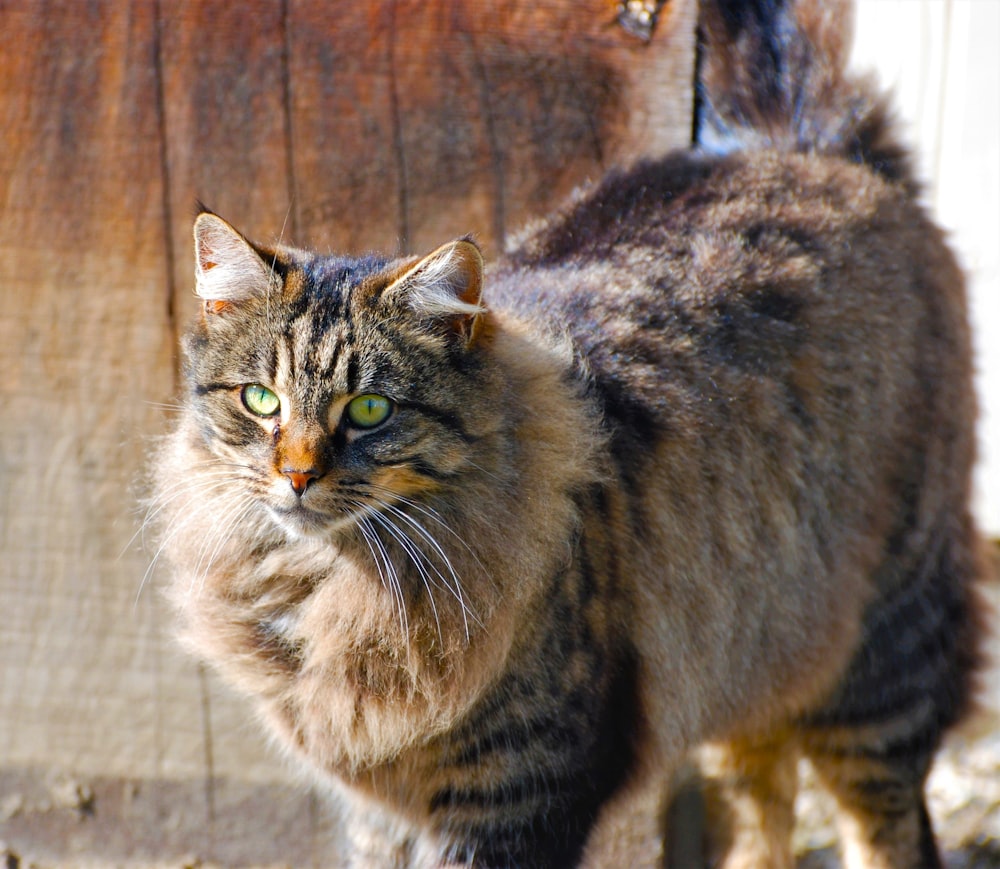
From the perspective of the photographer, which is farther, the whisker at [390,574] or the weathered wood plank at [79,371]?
the weathered wood plank at [79,371]

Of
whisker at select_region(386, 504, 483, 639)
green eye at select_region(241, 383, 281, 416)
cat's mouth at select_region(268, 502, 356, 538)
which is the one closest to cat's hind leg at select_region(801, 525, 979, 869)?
whisker at select_region(386, 504, 483, 639)

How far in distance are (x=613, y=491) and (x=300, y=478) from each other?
0.68 meters

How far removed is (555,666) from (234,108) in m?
1.46

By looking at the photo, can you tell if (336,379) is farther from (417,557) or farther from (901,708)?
(901,708)

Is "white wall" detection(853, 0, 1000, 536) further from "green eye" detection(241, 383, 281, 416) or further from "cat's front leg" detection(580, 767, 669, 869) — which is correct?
"green eye" detection(241, 383, 281, 416)

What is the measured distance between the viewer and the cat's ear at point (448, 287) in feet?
6.30

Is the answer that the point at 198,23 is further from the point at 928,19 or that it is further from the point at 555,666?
the point at 928,19

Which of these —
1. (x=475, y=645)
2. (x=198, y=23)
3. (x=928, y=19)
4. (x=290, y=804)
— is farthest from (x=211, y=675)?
(x=928, y=19)

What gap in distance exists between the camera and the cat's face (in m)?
1.94

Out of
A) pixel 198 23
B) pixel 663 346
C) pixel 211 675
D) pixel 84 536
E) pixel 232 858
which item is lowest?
pixel 232 858

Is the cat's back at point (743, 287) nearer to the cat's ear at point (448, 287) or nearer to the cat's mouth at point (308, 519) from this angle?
the cat's ear at point (448, 287)

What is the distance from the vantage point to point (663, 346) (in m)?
2.39

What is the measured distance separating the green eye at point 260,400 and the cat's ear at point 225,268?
17 cm

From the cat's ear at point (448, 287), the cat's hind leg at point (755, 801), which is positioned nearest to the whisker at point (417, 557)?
the cat's ear at point (448, 287)
